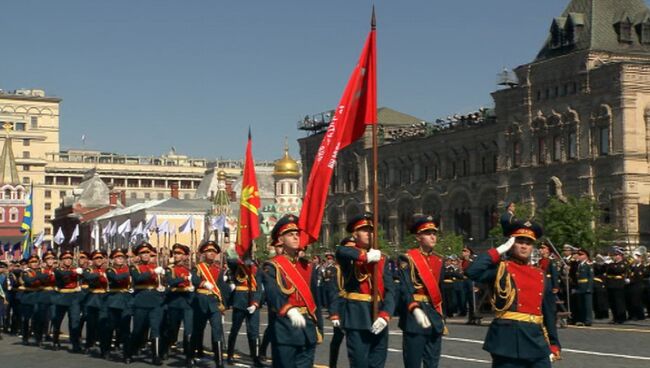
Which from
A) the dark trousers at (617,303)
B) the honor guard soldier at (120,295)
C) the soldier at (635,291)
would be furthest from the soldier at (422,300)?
the soldier at (635,291)

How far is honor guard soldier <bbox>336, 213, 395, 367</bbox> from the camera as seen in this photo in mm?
11711

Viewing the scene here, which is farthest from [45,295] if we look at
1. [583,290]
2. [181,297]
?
[583,290]

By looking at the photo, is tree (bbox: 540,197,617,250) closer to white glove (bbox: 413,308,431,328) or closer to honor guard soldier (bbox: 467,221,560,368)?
white glove (bbox: 413,308,431,328)

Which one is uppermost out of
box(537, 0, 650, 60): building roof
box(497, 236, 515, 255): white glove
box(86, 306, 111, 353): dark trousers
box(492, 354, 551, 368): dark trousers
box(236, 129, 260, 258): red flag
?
box(537, 0, 650, 60): building roof

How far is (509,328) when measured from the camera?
10.0 m

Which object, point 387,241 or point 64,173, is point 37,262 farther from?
point 64,173

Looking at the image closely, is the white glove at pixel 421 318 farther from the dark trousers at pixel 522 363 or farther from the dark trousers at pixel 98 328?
the dark trousers at pixel 98 328

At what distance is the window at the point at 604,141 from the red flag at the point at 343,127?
4851 centimetres

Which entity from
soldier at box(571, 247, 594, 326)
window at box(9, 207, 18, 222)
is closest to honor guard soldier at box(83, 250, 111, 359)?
soldier at box(571, 247, 594, 326)

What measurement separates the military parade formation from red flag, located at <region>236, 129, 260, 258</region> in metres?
0.35

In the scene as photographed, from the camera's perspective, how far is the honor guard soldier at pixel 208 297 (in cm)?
1703

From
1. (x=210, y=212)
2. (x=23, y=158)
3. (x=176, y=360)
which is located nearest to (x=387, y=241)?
(x=210, y=212)

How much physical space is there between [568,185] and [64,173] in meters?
119

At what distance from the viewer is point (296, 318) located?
11203 mm
